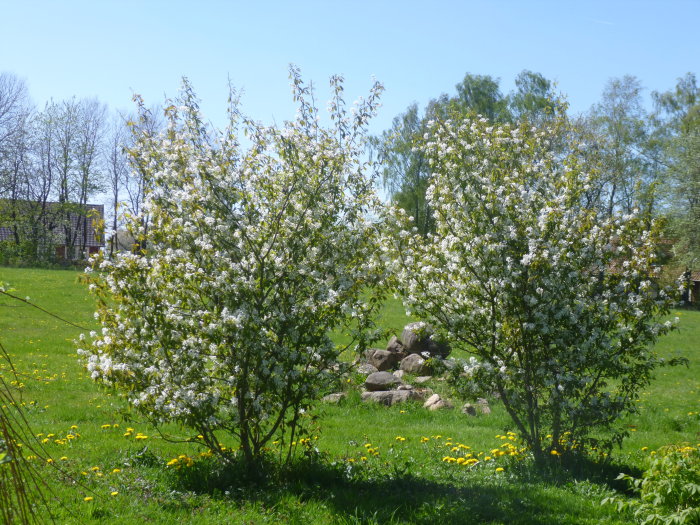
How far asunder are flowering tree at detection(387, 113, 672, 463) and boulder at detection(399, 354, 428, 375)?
6.03 meters

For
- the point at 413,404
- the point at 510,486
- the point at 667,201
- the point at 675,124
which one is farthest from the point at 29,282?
the point at 675,124

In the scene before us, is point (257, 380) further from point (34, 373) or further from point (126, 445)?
point (34, 373)

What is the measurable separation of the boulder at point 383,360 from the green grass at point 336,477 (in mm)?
3187

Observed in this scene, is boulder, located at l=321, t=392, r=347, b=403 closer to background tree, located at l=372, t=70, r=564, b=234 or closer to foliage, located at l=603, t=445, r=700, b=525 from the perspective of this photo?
foliage, located at l=603, t=445, r=700, b=525

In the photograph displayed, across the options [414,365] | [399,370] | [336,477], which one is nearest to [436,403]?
[414,365]

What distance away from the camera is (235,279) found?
5.90 metres

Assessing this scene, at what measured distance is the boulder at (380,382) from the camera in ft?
40.9

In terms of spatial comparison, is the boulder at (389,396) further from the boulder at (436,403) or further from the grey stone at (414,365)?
the grey stone at (414,365)

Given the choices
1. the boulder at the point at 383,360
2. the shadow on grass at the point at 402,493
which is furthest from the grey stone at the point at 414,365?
the shadow on grass at the point at 402,493

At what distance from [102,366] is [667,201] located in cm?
3349

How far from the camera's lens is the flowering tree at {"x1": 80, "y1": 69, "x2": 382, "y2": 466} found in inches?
235

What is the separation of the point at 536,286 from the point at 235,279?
10.7 feet

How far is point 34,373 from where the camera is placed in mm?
12133

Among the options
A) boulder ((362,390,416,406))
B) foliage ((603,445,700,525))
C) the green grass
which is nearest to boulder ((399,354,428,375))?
boulder ((362,390,416,406))
